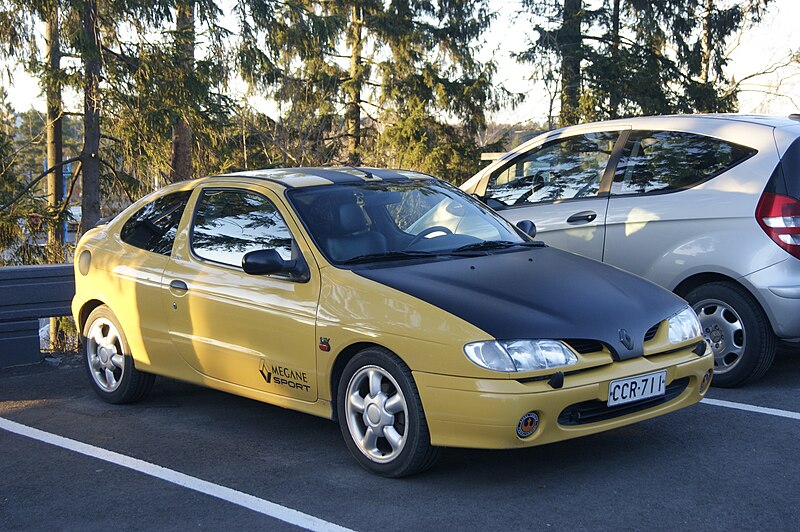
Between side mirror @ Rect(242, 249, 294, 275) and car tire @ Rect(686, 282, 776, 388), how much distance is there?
298 cm

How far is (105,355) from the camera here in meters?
6.58

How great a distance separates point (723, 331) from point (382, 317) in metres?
2.88

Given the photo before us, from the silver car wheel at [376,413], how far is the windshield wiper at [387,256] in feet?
2.28

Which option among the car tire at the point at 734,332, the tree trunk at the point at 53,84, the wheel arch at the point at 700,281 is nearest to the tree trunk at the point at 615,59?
the tree trunk at the point at 53,84

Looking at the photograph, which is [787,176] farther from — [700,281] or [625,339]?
[625,339]

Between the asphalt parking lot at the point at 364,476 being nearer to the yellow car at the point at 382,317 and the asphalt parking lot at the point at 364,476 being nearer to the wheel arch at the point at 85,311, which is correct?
the yellow car at the point at 382,317

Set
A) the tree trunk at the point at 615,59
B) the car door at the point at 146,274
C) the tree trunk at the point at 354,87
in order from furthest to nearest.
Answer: the tree trunk at the point at 354,87, the tree trunk at the point at 615,59, the car door at the point at 146,274

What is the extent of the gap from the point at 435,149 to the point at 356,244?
66.6 feet

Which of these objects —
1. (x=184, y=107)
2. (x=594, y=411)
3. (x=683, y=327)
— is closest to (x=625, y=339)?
(x=594, y=411)

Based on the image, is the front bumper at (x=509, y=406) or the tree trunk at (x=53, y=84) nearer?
the front bumper at (x=509, y=406)

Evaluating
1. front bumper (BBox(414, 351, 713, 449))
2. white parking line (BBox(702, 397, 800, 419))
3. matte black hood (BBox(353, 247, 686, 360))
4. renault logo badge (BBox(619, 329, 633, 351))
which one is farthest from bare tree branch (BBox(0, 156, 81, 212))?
renault logo badge (BBox(619, 329, 633, 351))

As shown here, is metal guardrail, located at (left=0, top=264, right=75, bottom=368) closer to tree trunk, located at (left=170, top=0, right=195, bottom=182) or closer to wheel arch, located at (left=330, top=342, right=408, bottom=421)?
wheel arch, located at (left=330, top=342, right=408, bottom=421)

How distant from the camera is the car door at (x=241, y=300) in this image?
5129 millimetres

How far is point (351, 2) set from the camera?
26875mm
